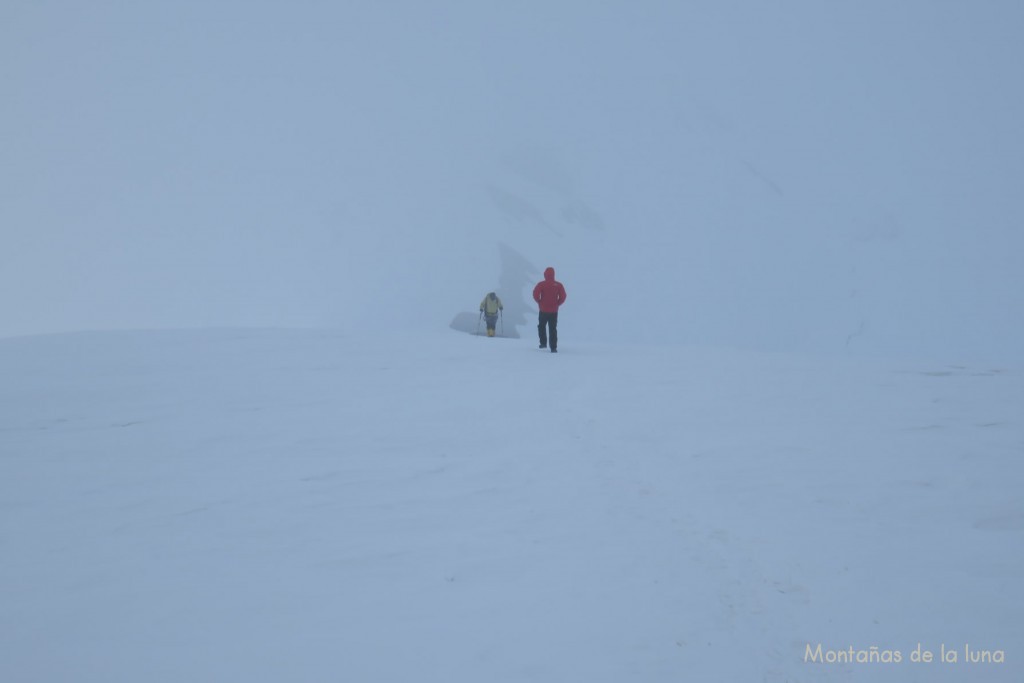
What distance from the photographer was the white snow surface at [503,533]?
365 centimetres

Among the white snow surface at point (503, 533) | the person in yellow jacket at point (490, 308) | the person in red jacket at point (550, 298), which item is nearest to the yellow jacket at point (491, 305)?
the person in yellow jacket at point (490, 308)

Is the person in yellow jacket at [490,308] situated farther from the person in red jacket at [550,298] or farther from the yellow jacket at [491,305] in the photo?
the person in red jacket at [550,298]

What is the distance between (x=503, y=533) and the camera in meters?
4.95

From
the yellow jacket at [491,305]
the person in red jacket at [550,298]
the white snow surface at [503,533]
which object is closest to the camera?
the white snow surface at [503,533]

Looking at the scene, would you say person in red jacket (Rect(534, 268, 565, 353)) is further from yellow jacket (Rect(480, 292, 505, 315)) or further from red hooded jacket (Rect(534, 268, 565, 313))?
yellow jacket (Rect(480, 292, 505, 315))

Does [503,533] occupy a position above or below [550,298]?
below

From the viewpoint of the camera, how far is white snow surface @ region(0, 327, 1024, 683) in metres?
3.65

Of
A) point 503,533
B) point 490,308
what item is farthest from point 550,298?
point 503,533

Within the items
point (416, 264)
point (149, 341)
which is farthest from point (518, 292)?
point (149, 341)

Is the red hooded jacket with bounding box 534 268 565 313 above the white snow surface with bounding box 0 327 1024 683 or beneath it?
above

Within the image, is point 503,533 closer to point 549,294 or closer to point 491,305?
point 549,294

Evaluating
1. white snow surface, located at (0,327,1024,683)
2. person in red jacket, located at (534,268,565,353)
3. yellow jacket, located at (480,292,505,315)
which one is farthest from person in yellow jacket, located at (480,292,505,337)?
white snow surface, located at (0,327,1024,683)

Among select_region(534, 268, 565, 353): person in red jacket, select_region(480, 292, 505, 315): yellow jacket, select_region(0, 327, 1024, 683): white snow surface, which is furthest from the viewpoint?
select_region(480, 292, 505, 315): yellow jacket

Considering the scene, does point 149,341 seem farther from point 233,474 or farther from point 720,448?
point 720,448
